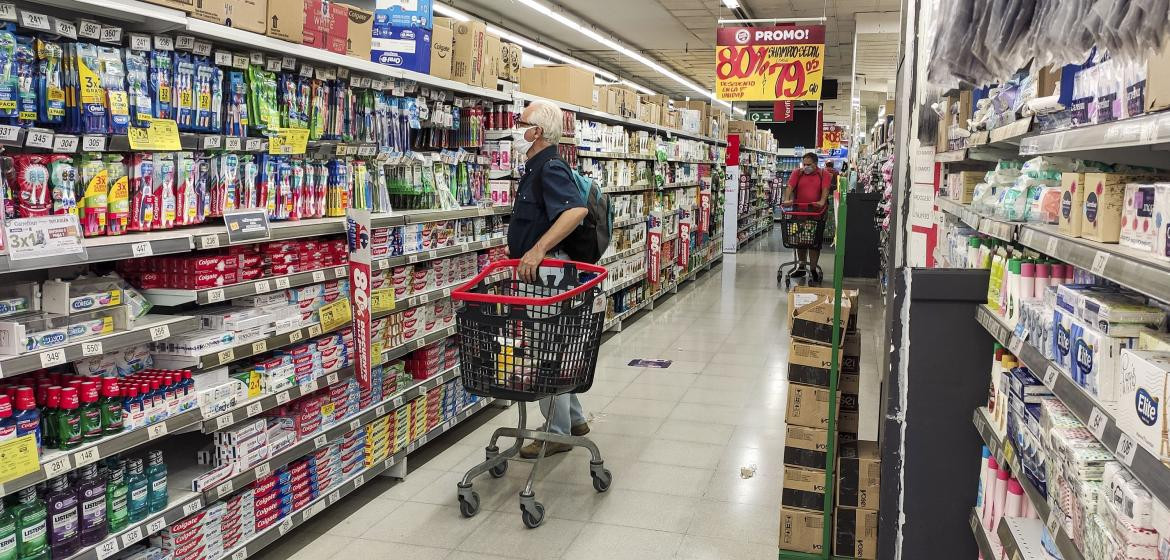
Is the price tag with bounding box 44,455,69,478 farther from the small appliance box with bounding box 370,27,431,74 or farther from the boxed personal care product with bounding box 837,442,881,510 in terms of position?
the boxed personal care product with bounding box 837,442,881,510

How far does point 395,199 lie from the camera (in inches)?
177

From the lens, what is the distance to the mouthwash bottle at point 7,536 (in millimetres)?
2359

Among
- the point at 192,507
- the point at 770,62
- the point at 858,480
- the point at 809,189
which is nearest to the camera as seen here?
the point at 192,507

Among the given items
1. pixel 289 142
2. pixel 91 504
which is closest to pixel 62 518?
pixel 91 504

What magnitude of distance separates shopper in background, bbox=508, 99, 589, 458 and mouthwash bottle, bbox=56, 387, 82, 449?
6.66ft

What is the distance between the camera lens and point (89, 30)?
2629 mm

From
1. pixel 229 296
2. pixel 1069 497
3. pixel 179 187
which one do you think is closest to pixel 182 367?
pixel 229 296

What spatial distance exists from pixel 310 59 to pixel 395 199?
1064 millimetres

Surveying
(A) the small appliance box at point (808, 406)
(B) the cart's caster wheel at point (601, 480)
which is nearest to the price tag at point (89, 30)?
(A) the small appliance box at point (808, 406)

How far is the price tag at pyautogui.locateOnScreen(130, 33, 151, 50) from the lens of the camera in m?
2.78

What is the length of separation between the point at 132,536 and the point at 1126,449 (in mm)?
2761

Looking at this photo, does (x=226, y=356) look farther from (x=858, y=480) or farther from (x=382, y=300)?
(x=858, y=480)

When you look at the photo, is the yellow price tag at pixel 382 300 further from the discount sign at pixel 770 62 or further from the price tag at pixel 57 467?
the discount sign at pixel 770 62

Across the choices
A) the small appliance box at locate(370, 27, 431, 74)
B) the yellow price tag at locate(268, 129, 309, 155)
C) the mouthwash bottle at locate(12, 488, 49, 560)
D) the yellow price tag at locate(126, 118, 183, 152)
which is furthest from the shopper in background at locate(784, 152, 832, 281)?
the mouthwash bottle at locate(12, 488, 49, 560)
